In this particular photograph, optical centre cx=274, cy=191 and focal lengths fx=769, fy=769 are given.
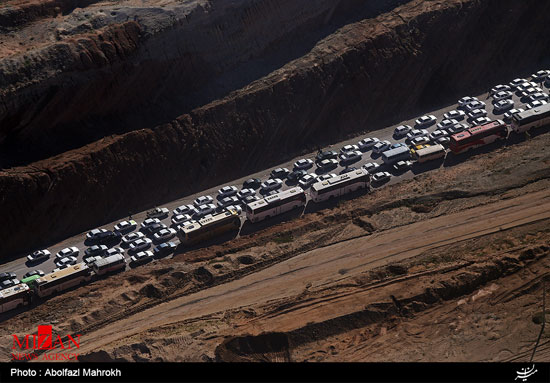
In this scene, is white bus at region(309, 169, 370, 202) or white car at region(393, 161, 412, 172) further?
white car at region(393, 161, 412, 172)

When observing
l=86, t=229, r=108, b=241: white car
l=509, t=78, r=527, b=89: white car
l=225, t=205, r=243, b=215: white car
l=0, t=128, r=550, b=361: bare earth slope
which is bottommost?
l=0, t=128, r=550, b=361: bare earth slope

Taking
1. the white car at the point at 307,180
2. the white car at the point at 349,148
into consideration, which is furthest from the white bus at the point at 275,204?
the white car at the point at 349,148

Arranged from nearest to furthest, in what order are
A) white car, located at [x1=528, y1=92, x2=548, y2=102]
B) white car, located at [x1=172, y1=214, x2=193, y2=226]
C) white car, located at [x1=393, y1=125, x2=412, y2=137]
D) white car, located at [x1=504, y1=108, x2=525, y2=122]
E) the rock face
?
the rock face, white car, located at [x1=172, y1=214, x2=193, y2=226], white car, located at [x1=393, y1=125, x2=412, y2=137], white car, located at [x1=504, y1=108, x2=525, y2=122], white car, located at [x1=528, y1=92, x2=548, y2=102]

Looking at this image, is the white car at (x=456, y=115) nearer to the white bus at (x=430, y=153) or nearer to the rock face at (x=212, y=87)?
the rock face at (x=212, y=87)

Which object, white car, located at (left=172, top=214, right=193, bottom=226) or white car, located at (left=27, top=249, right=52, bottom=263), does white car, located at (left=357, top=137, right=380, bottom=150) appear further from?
white car, located at (left=27, top=249, right=52, bottom=263)

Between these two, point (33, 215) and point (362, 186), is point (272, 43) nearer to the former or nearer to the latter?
point (362, 186)

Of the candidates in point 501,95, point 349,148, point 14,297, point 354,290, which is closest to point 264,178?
point 349,148

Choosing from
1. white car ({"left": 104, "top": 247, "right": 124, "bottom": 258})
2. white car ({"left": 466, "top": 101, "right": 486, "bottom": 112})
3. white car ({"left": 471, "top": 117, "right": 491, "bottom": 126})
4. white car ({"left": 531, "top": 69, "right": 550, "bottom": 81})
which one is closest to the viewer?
white car ({"left": 104, "top": 247, "right": 124, "bottom": 258})

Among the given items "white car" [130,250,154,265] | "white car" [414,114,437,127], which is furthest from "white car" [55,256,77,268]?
"white car" [414,114,437,127]
